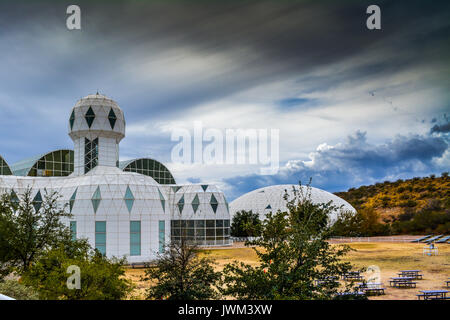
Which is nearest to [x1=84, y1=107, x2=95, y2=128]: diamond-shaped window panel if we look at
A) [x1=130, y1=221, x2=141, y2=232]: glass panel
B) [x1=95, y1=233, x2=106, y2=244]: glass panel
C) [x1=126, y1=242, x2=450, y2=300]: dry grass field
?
[x1=95, y1=233, x2=106, y2=244]: glass panel

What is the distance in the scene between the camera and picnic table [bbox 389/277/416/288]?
21.6 meters

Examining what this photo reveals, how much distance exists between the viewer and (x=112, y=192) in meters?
35.0

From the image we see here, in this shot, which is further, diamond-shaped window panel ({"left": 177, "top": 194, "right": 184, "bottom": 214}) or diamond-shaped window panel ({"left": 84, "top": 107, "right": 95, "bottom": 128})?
diamond-shaped window panel ({"left": 177, "top": 194, "right": 184, "bottom": 214})

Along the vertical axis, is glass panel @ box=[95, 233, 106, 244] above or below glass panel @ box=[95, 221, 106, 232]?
below

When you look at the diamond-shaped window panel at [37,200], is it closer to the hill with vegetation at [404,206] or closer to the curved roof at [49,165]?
the curved roof at [49,165]

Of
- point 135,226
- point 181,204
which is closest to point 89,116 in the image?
point 135,226

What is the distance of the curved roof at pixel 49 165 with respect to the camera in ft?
167

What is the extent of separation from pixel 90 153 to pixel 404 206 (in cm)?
7255

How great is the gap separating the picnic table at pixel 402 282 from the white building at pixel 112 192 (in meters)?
12.2

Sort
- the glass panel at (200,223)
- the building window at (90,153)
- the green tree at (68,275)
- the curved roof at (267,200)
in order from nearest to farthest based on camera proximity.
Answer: the green tree at (68,275), the building window at (90,153), the glass panel at (200,223), the curved roof at (267,200)

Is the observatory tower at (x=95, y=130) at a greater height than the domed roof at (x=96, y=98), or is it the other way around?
the domed roof at (x=96, y=98)

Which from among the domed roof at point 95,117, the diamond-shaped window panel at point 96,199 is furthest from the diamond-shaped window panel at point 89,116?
the diamond-shaped window panel at point 96,199

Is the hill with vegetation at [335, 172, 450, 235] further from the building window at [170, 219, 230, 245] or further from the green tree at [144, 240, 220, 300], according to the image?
the green tree at [144, 240, 220, 300]

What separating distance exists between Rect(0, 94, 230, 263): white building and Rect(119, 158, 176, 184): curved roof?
0.14 m
